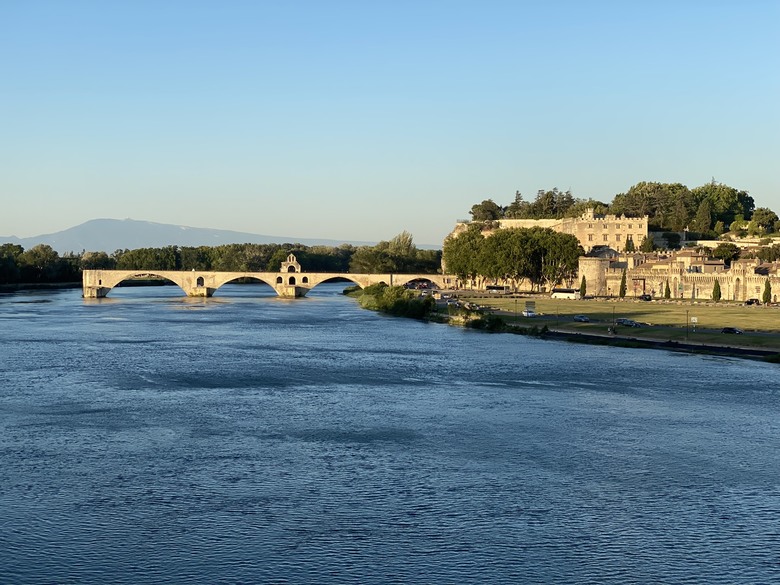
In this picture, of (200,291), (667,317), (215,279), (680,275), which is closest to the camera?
(667,317)

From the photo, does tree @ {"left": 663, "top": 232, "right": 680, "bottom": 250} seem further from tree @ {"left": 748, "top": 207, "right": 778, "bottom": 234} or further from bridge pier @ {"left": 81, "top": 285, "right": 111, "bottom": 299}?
bridge pier @ {"left": 81, "top": 285, "right": 111, "bottom": 299}

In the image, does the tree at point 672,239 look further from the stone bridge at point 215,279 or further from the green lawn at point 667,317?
the green lawn at point 667,317

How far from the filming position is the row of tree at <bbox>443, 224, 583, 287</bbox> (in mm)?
115000

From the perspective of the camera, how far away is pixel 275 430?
107 ft

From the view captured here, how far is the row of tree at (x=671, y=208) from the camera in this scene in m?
149

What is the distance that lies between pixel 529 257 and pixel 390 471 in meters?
91.6

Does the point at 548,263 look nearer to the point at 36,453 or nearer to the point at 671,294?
the point at 671,294

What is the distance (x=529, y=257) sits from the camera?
117m

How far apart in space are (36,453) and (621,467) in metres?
16.7

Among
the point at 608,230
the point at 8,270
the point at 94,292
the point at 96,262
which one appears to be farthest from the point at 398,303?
the point at 96,262

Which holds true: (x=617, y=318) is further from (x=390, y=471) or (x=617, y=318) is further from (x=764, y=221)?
(x=764, y=221)

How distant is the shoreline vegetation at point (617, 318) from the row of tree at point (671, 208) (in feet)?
162

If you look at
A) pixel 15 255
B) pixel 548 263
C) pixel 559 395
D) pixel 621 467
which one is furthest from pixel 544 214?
pixel 621 467

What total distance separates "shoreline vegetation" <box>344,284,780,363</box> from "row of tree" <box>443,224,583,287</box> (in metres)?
7.45
